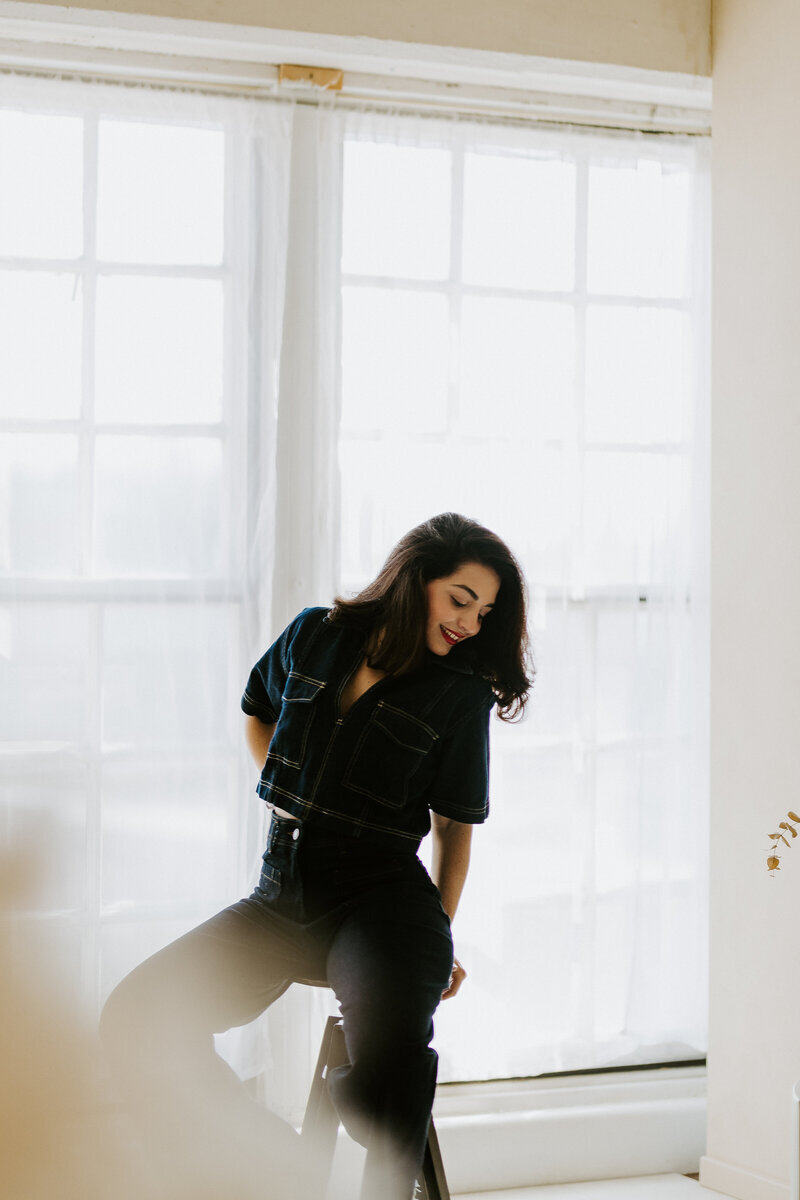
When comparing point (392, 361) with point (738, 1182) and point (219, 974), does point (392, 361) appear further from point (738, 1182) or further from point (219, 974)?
point (738, 1182)

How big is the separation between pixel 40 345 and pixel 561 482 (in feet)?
3.85

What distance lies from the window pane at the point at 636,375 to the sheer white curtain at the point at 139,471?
743mm

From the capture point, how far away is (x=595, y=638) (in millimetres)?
2498

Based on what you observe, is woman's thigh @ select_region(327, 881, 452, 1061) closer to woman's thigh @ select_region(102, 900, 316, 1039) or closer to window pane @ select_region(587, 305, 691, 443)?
woman's thigh @ select_region(102, 900, 316, 1039)

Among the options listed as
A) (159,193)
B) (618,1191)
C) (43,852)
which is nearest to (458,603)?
(159,193)

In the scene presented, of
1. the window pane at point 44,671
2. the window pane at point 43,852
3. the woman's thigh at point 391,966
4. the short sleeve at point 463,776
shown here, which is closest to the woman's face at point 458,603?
the short sleeve at point 463,776

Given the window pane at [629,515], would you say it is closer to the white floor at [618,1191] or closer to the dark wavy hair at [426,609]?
the dark wavy hair at [426,609]

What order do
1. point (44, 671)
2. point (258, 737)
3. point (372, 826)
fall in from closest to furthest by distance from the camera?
1. point (372, 826)
2. point (258, 737)
3. point (44, 671)

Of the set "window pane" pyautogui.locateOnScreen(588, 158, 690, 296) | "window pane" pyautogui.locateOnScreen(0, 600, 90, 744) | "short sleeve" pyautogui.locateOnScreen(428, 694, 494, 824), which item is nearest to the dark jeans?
"short sleeve" pyautogui.locateOnScreen(428, 694, 494, 824)

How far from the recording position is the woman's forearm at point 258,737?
81.4 inches

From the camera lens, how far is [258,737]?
81.9 inches

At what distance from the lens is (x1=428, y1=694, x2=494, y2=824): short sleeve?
1.91 m

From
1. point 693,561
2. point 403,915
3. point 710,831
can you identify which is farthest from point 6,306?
point 710,831

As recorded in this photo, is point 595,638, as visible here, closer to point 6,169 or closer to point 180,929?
point 180,929
